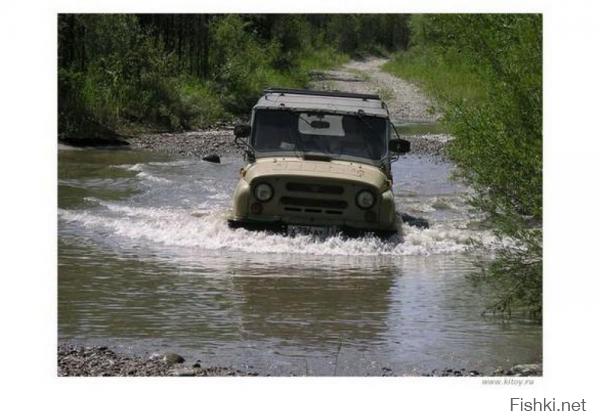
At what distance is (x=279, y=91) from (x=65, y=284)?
4.91 metres

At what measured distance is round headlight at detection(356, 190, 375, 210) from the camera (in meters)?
13.1

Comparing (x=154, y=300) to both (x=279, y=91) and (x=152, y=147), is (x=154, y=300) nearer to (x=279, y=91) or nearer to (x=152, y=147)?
(x=279, y=91)

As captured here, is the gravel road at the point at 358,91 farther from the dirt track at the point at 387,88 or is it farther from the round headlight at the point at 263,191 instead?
the round headlight at the point at 263,191

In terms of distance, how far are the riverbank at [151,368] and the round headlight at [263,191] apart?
15.6 ft

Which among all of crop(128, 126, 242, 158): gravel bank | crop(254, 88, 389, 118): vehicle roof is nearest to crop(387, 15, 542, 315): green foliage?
crop(254, 88, 389, 118): vehicle roof

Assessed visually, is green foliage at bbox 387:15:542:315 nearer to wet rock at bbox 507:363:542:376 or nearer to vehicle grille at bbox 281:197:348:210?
wet rock at bbox 507:363:542:376

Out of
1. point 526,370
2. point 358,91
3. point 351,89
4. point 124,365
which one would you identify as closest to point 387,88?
point 351,89

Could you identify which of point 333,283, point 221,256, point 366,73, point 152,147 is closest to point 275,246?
point 221,256

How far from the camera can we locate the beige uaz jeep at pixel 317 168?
13.1 metres

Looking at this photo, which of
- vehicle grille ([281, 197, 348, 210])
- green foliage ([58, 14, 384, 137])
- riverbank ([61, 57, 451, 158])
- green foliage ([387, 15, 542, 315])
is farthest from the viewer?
green foliage ([58, 14, 384, 137])

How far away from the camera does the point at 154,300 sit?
10594 millimetres

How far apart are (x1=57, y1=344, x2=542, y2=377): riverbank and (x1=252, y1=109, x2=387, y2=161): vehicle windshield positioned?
5.92 m

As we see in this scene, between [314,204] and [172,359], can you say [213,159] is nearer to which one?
[314,204]

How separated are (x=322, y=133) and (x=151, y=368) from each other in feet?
21.6
